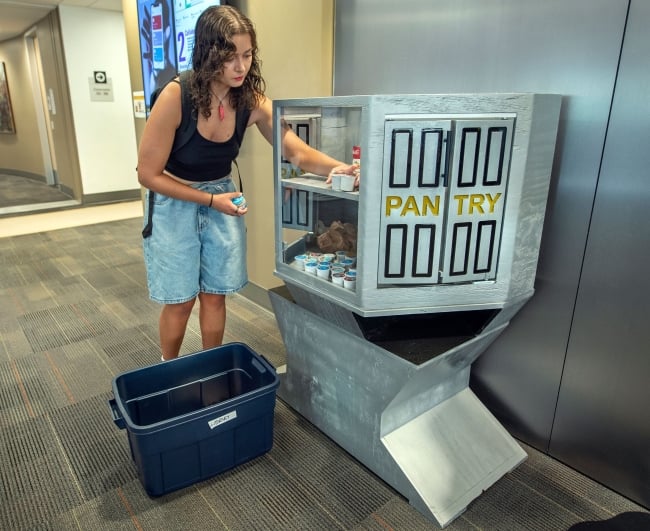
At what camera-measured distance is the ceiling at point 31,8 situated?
5238 millimetres

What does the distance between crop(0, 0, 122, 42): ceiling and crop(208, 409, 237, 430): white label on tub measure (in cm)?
541

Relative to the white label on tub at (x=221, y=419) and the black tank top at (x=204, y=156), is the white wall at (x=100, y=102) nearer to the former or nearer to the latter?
the black tank top at (x=204, y=156)

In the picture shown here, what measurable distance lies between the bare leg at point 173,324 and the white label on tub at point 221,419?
0.54 meters

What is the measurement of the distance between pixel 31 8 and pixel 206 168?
5.50 metres

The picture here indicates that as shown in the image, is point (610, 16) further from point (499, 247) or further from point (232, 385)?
point (232, 385)

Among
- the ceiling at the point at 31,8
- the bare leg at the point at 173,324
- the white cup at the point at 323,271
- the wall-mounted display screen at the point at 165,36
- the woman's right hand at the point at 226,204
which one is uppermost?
the ceiling at the point at 31,8

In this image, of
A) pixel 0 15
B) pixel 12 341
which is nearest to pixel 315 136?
pixel 12 341

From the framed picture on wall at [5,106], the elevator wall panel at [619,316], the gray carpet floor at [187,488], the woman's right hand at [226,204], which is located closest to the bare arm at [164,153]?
the woman's right hand at [226,204]

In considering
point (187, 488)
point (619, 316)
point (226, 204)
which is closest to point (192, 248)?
point (226, 204)

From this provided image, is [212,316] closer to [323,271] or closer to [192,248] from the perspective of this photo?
[192,248]

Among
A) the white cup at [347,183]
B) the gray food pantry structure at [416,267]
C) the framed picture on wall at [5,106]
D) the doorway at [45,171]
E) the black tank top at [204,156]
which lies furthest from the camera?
the framed picture on wall at [5,106]

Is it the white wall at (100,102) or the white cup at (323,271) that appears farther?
the white wall at (100,102)

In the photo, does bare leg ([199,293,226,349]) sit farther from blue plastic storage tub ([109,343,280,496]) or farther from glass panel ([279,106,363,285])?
glass panel ([279,106,363,285])

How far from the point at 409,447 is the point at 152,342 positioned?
156 cm
